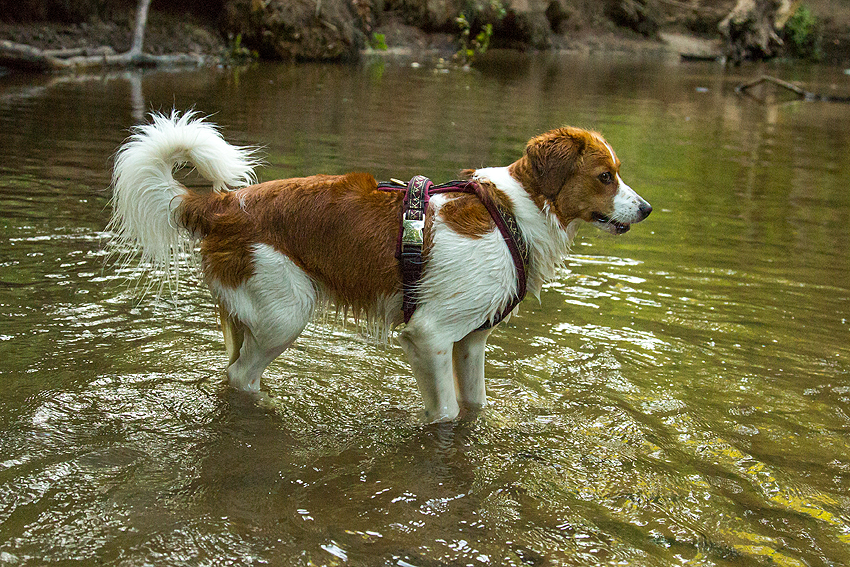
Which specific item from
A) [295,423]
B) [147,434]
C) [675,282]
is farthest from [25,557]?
[675,282]

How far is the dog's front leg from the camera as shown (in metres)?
4.20

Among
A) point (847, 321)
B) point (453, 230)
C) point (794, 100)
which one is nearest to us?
point (453, 230)

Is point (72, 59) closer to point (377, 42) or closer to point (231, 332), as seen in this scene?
point (377, 42)

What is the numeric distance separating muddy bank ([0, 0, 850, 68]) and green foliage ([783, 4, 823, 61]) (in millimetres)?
299

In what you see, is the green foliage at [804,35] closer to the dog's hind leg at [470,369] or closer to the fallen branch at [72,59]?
the fallen branch at [72,59]

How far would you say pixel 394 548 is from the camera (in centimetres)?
334

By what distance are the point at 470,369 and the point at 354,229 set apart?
105 cm

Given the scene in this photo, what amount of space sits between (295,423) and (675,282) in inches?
154

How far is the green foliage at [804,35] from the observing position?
37594mm

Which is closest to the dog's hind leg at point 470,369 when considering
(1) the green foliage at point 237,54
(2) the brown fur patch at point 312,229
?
(2) the brown fur patch at point 312,229

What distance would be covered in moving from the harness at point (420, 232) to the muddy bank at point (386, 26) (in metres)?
16.1

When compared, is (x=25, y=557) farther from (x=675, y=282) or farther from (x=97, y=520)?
(x=675, y=282)

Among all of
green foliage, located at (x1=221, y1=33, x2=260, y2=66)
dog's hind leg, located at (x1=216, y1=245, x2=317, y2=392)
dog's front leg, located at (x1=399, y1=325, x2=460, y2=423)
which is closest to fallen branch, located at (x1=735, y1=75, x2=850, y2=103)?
green foliage, located at (x1=221, y1=33, x2=260, y2=66)

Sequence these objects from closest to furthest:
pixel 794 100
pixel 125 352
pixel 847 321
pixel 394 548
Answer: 1. pixel 394 548
2. pixel 125 352
3. pixel 847 321
4. pixel 794 100
